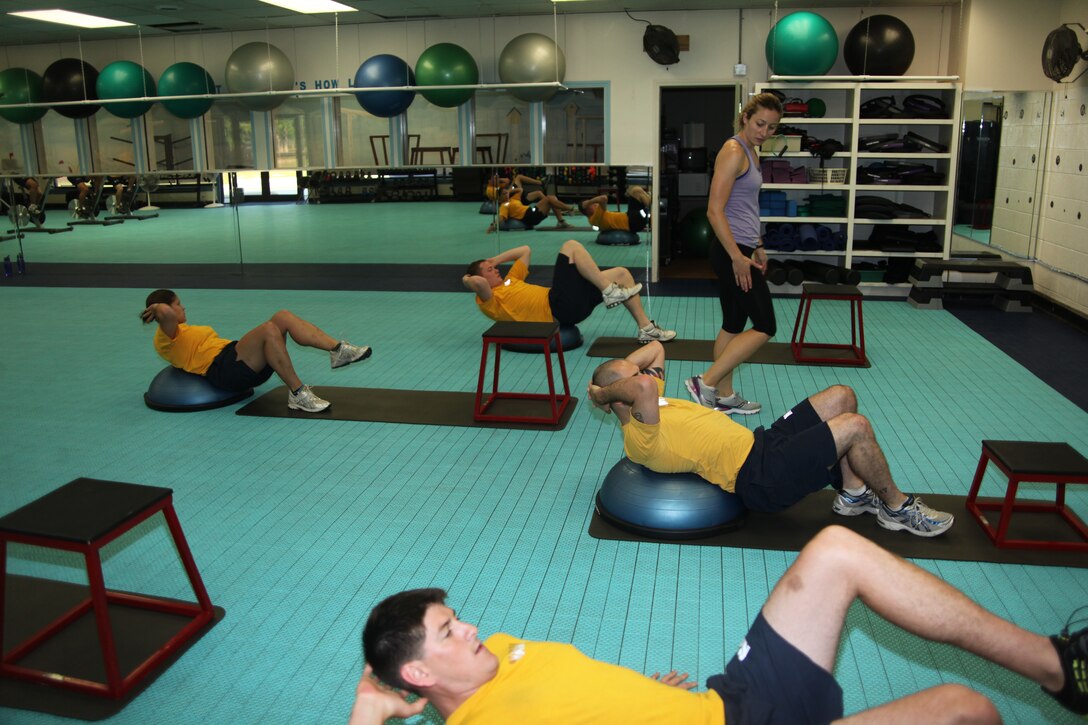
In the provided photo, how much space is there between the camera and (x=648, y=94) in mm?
7867

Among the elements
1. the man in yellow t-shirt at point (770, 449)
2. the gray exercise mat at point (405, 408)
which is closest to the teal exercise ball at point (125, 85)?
the gray exercise mat at point (405, 408)

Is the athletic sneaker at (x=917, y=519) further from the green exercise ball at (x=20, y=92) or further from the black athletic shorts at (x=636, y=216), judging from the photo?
the green exercise ball at (x=20, y=92)

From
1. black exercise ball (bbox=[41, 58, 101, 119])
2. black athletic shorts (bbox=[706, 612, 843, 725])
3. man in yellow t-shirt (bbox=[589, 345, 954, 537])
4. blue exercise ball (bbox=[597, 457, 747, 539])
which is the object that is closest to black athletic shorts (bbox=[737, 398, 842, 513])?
man in yellow t-shirt (bbox=[589, 345, 954, 537])

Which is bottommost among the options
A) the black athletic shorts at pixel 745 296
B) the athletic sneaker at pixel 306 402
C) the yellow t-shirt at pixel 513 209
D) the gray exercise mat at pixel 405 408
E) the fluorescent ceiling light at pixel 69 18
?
the gray exercise mat at pixel 405 408

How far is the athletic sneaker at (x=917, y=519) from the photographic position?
288 cm

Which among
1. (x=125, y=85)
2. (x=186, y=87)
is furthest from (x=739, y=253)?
(x=125, y=85)

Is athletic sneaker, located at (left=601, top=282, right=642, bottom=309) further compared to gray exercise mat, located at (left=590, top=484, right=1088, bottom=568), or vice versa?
athletic sneaker, located at (left=601, top=282, right=642, bottom=309)

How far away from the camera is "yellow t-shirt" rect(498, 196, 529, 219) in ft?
26.6

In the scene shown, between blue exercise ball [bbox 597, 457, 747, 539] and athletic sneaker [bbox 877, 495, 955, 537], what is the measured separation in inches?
19.7

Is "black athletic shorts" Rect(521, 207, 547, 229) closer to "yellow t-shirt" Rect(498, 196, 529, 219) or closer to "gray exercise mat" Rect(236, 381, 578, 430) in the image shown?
"yellow t-shirt" Rect(498, 196, 529, 219)

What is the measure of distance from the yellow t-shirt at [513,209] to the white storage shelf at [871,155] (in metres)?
2.26

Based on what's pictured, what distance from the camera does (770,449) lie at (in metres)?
2.76

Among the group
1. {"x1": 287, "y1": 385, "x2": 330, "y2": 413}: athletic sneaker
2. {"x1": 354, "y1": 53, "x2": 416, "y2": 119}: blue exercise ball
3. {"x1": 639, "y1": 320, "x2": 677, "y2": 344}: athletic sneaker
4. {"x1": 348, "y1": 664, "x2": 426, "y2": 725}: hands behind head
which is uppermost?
{"x1": 354, "y1": 53, "x2": 416, "y2": 119}: blue exercise ball

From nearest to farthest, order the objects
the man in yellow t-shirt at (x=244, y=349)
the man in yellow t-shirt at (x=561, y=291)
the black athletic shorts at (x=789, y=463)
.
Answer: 1. the black athletic shorts at (x=789, y=463)
2. the man in yellow t-shirt at (x=244, y=349)
3. the man in yellow t-shirt at (x=561, y=291)
